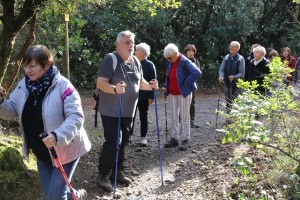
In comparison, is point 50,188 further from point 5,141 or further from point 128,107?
point 5,141

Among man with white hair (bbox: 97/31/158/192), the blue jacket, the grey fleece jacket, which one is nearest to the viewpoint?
the grey fleece jacket

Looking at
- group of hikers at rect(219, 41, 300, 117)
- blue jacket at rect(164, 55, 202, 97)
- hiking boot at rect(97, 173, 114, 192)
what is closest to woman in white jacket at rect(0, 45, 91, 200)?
hiking boot at rect(97, 173, 114, 192)

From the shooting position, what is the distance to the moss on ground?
5.06 meters

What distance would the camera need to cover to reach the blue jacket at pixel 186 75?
768cm

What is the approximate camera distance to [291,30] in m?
19.9

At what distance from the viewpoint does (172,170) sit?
683 cm

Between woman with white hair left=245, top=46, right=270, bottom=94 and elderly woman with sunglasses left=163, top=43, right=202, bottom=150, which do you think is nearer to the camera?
elderly woman with sunglasses left=163, top=43, right=202, bottom=150

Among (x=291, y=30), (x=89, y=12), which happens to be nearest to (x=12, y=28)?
(x=89, y=12)

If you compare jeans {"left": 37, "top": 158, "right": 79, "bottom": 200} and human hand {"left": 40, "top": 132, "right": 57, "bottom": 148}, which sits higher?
human hand {"left": 40, "top": 132, "right": 57, "bottom": 148}

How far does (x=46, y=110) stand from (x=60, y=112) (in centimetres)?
12

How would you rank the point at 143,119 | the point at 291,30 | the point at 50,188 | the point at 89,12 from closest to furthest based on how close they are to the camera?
the point at 50,188, the point at 143,119, the point at 89,12, the point at 291,30

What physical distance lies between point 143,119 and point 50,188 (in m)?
4.77

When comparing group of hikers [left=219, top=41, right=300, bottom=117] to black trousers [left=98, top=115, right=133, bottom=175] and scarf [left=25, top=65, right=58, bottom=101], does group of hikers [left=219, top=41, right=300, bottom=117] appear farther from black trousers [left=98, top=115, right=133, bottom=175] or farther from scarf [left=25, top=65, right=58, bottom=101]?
scarf [left=25, top=65, right=58, bottom=101]

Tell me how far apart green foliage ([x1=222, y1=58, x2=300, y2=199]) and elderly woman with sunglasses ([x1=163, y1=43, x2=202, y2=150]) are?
216cm
